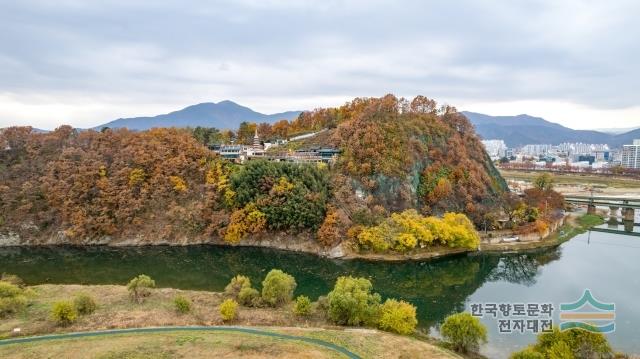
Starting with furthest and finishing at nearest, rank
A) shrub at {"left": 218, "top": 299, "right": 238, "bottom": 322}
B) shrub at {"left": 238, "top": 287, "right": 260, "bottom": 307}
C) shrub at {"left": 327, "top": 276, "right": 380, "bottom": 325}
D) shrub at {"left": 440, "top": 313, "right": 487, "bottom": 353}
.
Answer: shrub at {"left": 238, "top": 287, "right": 260, "bottom": 307}, shrub at {"left": 218, "top": 299, "right": 238, "bottom": 322}, shrub at {"left": 327, "top": 276, "right": 380, "bottom": 325}, shrub at {"left": 440, "top": 313, "right": 487, "bottom": 353}

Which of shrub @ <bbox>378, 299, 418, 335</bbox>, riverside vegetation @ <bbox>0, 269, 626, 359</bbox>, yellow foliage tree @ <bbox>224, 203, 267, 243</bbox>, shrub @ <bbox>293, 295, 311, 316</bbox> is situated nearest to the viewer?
riverside vegetation @ <bbox>0, 269, 626, 359</bbox>

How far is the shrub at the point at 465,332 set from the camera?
2358 centimetres

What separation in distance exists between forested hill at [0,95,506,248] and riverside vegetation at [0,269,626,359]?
60.2ft

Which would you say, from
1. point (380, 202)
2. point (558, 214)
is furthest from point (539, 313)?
point (558, 214)

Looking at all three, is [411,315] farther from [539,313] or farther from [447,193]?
[447,193]

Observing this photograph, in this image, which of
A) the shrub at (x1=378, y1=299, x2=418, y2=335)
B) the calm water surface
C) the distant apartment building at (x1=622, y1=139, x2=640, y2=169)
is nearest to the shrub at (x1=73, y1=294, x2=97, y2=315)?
the calm water surface

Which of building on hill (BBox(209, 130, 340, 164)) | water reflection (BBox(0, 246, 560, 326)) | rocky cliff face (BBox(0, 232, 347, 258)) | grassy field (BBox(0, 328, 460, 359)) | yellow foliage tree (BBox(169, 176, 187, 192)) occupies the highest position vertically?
building on hill (BBox(209, 130, 340, 164))

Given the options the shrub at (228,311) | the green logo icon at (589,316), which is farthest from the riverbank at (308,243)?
the shrub at (228,311)

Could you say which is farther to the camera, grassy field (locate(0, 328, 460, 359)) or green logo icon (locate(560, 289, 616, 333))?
green logo icon (locate(560, 289, 616, 333))

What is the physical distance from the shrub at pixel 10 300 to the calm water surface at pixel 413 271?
9688 millimetres

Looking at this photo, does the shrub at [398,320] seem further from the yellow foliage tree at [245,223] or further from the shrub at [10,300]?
the yellow foliage tree at [245,223]

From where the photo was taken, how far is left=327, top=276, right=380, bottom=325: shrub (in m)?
26.9

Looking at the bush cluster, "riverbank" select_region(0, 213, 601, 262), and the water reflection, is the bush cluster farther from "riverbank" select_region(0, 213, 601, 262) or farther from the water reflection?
the water reflection

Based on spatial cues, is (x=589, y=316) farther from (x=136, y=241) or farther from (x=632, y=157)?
(x=632, y=157)
